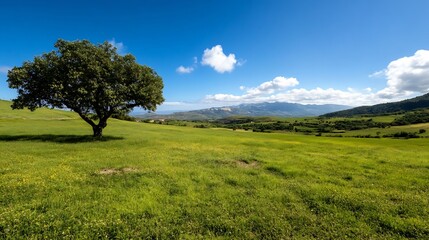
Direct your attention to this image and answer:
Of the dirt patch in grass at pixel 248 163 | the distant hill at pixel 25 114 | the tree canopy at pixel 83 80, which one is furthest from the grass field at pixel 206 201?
the distant hill at pixel 25 114

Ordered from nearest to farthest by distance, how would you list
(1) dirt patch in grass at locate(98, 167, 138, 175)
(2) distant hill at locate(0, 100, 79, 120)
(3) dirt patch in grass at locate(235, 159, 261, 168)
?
1. (1) dirt patch in grass at locate(98, 167, 138, 175)
2. (3) dirt patch in grass at locate(235, 159, 261, 168)
3. (2) distant hill at locate(0, 100, 79, 120)

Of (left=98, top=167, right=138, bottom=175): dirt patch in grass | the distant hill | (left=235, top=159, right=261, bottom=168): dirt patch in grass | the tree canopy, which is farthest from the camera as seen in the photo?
the distant hill

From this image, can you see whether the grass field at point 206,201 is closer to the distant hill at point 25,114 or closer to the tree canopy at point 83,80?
the tree canopy at point 83,80

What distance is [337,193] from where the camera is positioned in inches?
569

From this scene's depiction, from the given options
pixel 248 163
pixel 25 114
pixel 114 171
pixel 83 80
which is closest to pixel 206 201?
pixel 114 171

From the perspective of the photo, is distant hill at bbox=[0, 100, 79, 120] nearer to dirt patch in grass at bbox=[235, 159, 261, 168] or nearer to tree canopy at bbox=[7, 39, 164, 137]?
tree canopy at bbox=[7, 39, 164, 137]

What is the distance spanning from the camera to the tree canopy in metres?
33.8

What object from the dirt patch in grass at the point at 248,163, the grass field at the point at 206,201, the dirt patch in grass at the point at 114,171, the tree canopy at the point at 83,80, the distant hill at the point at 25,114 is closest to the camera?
the grass field at the point at 206,201

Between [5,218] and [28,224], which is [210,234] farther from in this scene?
[5,218]

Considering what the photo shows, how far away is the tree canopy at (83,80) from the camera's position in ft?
111

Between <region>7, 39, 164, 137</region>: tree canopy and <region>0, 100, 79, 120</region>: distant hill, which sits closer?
<region>7, 39, 164, 137</region>: tree canopy

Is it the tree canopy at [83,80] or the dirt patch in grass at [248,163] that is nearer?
the dirt patch in grass at [248,163]

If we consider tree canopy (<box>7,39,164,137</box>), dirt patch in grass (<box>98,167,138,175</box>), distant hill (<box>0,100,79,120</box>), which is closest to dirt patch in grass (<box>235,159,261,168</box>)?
dirt patch in grass (<box>98,167,138,175</box>)

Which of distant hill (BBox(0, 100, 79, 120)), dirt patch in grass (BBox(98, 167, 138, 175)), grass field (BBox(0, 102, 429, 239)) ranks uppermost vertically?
distant hill (BBox(0, 100, 79, 120))
